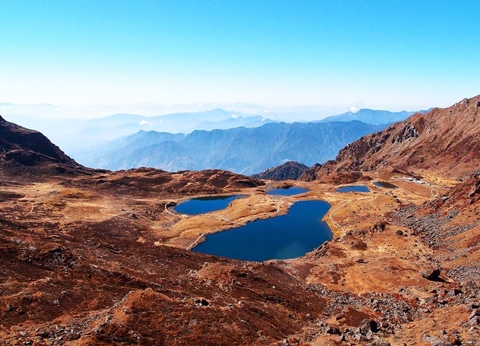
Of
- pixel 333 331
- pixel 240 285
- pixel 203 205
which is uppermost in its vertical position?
pixel 333 331

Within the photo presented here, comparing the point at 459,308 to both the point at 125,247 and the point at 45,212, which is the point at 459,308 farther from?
the point at 45,212

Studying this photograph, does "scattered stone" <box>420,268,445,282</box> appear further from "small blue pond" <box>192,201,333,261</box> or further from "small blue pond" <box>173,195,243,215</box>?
"small blue pond" <box>173,195,243,215</box>

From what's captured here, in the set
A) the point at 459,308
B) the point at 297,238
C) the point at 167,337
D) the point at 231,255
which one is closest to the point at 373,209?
the point at 297,238

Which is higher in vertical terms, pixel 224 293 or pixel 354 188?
pixel 224 293

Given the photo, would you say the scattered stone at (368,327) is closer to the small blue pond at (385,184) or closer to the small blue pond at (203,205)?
the small blue pond at (203,205)

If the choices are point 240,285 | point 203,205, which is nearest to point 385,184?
point 203,205

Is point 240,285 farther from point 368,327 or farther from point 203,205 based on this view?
point 203,205
